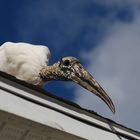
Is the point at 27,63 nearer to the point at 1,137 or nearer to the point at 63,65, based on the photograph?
the point at 63,65

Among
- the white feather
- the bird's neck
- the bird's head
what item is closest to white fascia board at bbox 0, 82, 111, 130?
the bird's head

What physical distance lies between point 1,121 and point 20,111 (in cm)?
13

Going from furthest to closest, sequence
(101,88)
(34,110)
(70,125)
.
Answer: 1. (101,88)
2. (70,125)
3. (34,110)

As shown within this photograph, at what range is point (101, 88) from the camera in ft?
20.4

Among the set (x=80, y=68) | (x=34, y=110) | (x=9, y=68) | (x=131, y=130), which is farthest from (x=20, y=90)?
(x=80, y=68)

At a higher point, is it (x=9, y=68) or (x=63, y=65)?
(x=63, y=65)

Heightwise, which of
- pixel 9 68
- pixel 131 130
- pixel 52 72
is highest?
pixel 52 72

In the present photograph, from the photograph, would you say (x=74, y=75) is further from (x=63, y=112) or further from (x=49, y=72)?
(x=63, y=112)

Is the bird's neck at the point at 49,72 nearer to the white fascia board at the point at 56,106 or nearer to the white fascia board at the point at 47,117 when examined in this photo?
the white fascia board at the point at 56,106

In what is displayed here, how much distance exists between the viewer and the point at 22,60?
6.35 m

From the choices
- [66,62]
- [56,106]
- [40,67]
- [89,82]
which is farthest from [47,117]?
[66,62]

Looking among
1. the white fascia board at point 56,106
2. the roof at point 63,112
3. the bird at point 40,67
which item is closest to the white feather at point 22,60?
the bird at point 40,67

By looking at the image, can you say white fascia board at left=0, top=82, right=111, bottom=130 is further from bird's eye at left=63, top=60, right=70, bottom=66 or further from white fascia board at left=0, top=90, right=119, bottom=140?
bird's eye at left=63, top=60, right=70, bottom=66

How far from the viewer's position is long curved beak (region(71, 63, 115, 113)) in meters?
6.06
